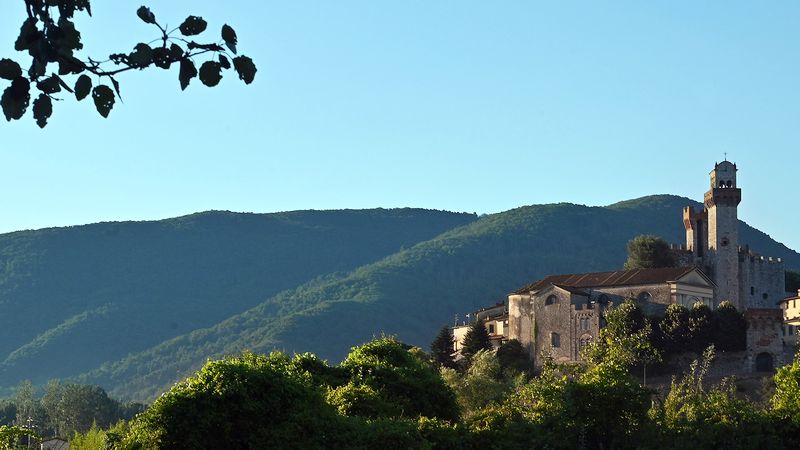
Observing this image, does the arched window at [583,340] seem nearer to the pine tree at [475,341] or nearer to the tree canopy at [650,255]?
the pine tree at [475,341]

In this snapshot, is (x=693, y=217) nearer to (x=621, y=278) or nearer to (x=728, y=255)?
(x=728, y=255)

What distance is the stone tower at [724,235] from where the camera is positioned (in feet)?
320

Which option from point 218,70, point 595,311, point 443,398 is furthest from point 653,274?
point 218,70

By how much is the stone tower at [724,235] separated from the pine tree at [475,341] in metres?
18.4

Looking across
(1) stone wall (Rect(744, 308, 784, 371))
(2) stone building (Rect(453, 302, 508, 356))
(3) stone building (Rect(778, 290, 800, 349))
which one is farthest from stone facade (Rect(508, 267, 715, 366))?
(3) stone building (Rect(778, 290, 800, 349))

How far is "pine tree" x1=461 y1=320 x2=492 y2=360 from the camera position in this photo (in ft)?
302

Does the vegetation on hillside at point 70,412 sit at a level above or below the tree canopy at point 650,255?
below

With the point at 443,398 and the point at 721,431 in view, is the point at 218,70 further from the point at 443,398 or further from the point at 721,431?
the point at 443,398

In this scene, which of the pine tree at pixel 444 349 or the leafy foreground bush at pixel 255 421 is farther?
the pine tree at pixel 444 349

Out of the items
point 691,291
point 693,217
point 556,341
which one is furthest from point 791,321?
point 556,341

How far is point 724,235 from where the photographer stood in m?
99.1

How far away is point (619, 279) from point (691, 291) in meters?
5.83

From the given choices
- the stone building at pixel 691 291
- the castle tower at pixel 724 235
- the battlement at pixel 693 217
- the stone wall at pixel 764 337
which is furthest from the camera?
the battlement at pixel 693 217

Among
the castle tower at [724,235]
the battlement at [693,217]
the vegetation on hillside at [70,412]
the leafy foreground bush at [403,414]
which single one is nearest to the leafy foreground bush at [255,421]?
the leafy foreground bush at [403,414]
